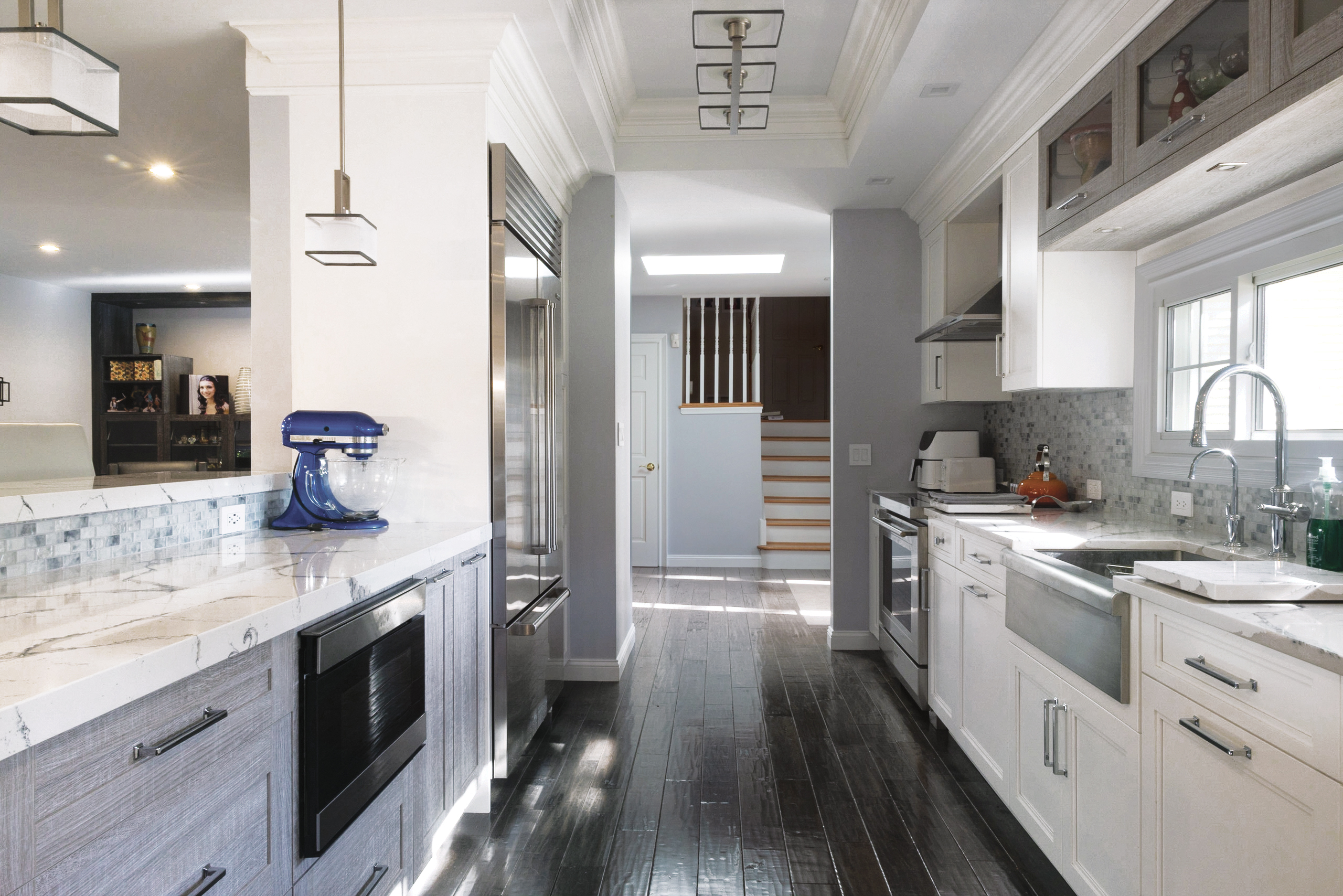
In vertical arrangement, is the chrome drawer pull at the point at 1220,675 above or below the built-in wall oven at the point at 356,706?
above

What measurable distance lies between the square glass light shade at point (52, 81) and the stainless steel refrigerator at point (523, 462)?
124cm

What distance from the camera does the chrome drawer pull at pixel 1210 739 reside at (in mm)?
1231

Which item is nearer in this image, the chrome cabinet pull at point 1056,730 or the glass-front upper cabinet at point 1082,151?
the chrome cabinet pull at point 1056,730

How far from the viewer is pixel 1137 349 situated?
2629mm

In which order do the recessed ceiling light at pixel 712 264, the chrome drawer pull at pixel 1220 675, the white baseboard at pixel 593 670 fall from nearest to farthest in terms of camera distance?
1. the chrome drawer pull at pixel 1220 675
2. the white baseboard at pixel 593 670
3. the recessed ceiling light at pixel 712 264

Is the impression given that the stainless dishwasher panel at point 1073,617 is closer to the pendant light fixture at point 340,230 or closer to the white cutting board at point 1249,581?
the white cutting board at point 1249,581

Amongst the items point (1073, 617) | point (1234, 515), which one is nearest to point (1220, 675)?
point (1073, 617)

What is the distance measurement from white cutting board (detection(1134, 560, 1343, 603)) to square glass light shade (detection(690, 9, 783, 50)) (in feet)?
5.58

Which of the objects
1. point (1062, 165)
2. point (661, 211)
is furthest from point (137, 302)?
point (1062, 165)

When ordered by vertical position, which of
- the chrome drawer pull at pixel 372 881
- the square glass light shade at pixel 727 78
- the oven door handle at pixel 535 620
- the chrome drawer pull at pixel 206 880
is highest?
the square glass light shade at pixel 727 78

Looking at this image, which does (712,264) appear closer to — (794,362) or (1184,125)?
(794,362)

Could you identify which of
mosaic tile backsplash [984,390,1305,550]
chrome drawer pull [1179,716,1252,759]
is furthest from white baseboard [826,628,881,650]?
chrome drawer pull [1179,716,1252,759]

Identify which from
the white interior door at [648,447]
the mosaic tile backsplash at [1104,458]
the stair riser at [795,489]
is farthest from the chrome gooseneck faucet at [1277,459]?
the stair riser at [795,489]

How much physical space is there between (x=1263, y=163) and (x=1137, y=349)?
0.94 metres
